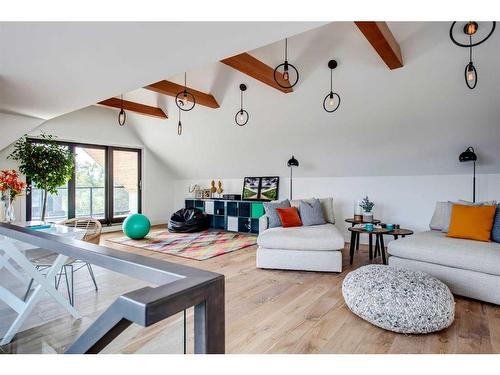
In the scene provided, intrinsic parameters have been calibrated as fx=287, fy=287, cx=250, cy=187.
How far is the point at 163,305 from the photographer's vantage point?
522 mm

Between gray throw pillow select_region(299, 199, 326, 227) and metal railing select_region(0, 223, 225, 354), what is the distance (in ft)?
12.0

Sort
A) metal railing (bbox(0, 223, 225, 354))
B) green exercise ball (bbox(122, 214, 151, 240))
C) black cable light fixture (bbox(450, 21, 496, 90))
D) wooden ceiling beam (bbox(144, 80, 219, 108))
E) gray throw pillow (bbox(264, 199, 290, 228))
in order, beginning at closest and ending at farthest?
metal railing (bbox(0, 223, 225, 354)) < black cable light fixture (bbox(450, 21, 496, 90)) < wooden ceiling beam (bbox(144, 80, 219, 108)) < gray throw pillow (bbox(264, 199, 290, 228)) < green exercise ball (bbox(122, 214, 151, 240))

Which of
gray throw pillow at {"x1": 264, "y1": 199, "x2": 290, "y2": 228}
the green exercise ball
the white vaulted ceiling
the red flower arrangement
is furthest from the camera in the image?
the green exercise ball

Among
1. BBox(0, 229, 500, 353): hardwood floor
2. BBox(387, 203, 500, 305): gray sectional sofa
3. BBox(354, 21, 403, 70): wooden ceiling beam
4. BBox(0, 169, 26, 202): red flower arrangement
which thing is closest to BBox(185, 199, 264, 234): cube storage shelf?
BBox(0, 229, 500, 353): hardwood floor

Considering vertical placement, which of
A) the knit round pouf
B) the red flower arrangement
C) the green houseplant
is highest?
the green houseplant

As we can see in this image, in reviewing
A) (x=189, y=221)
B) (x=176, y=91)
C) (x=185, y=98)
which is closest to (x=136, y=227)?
(x=189, y=221)

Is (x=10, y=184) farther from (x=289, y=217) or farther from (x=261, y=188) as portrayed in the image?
(x=261, y=188)

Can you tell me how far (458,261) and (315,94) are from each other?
255cm

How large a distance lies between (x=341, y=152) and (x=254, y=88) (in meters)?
1.80

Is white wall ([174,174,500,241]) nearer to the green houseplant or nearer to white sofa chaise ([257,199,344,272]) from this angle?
white sofa chaise ([257,199,344,272])

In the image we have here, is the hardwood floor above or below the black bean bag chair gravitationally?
below

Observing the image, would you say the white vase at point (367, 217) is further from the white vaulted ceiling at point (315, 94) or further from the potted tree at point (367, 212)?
the white vaulted ceiling at point (315, 94)

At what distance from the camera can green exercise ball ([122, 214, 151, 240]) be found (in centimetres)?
545
